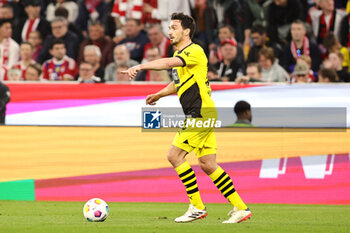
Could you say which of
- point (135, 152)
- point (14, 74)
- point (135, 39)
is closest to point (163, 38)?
point (135, 39)

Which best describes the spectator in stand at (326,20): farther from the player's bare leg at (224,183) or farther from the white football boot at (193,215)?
the white football boot at (193,215)

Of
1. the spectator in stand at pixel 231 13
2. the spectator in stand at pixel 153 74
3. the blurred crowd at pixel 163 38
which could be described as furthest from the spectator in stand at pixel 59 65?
the spectator in stand at pixel 231 13

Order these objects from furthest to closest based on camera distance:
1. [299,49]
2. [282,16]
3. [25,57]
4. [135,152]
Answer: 1. [25,57]
2. [282,16]
3. [299,49]
4. [135,152]

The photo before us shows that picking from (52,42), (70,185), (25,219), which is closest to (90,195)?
(70,185)

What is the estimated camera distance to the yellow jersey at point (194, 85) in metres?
8.40

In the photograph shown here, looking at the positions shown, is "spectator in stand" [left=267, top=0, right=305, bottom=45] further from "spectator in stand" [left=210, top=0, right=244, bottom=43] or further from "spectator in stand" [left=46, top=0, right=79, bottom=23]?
"spectator in stand" [left=46, top=0, right=79, bottom=23]

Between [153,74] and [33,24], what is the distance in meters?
4.45

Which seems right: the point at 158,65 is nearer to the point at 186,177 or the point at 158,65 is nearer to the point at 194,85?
the point at 194,85

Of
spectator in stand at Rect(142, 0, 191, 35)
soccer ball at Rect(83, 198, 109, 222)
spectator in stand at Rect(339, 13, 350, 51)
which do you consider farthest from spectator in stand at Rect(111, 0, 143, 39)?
soccer ball at Rect(83, 198, 109, 222)

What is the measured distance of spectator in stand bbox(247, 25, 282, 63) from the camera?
14719mm

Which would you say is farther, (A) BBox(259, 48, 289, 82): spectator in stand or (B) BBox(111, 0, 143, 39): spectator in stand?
(B) BBox(111, 0, 143, 39): spectator in stand

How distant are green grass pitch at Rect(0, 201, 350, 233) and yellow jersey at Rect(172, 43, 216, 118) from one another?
128 cm

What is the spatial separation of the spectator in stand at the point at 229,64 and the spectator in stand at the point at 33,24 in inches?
179

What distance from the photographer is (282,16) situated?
50.6 ft
